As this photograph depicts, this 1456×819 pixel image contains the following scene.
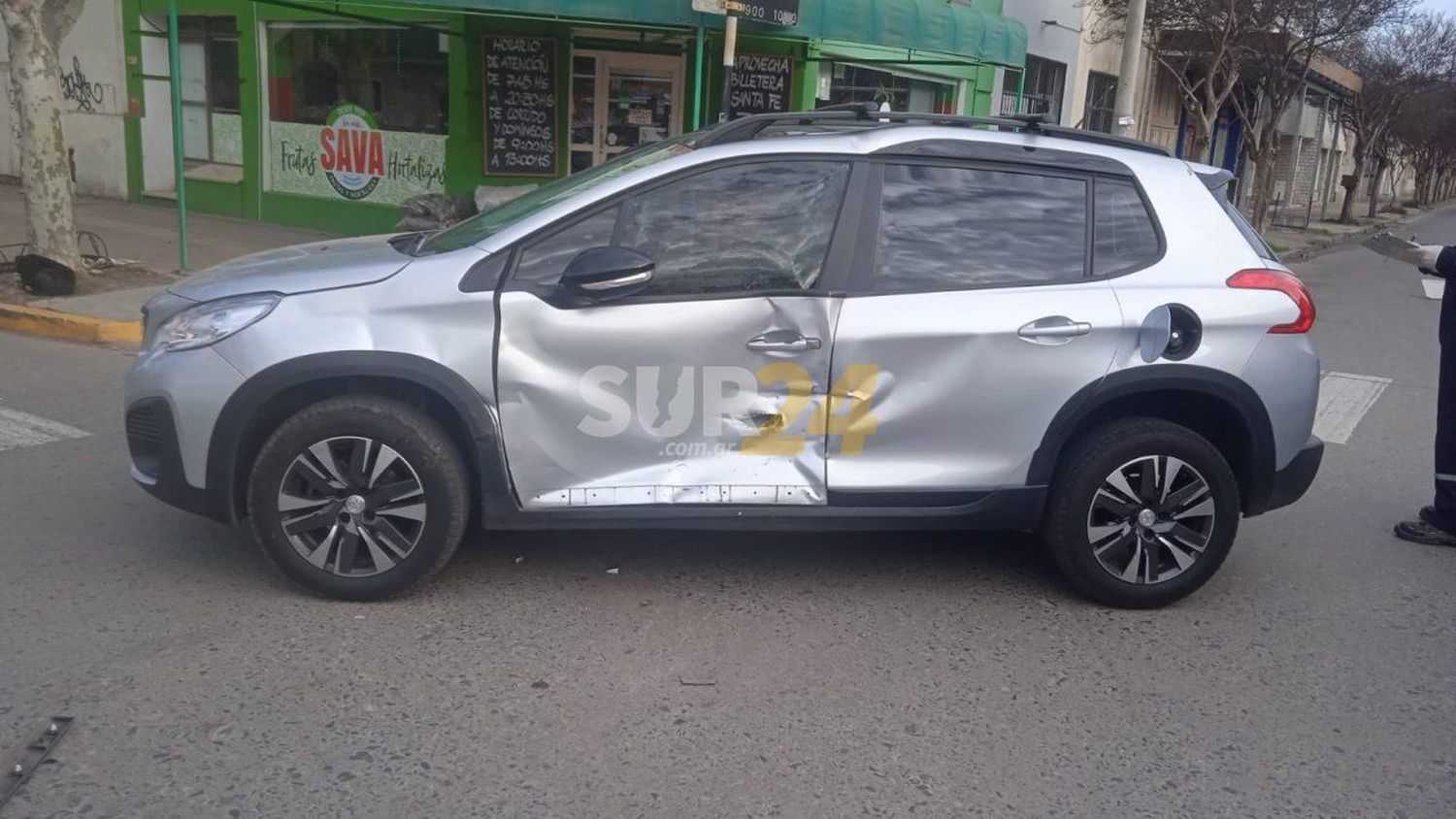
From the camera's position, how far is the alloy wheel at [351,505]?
4328 millimetres

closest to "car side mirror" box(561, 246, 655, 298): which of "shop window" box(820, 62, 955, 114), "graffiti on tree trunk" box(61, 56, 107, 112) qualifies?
"shop window" box(820, 62, 955, 114)

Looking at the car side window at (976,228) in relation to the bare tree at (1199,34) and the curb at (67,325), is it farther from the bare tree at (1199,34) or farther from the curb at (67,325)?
the bare tree at (1199,34)

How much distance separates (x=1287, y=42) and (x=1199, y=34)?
2.07 m

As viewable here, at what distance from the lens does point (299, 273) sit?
4.50 metres

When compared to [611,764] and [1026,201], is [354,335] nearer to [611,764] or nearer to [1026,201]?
[611,764]

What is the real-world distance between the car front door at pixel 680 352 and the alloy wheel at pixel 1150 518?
1.14 meters

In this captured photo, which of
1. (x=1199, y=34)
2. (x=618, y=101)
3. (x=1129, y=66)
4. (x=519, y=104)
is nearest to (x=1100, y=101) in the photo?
(x=1199, y=34)

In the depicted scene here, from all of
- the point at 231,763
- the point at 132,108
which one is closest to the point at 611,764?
the point at 231,763

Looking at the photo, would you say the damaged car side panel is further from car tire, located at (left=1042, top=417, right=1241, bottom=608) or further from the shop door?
the shop door

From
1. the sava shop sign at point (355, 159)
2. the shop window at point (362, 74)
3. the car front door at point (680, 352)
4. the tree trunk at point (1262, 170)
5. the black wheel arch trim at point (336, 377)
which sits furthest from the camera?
the tree trunk at point (1262, 170)

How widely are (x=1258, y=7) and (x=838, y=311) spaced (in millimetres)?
18924

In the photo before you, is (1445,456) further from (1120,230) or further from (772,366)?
(772,366)

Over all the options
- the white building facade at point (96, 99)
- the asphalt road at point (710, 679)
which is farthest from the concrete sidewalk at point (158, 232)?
the asphalt road at point (710, 679)

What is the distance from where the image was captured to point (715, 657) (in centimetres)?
425
